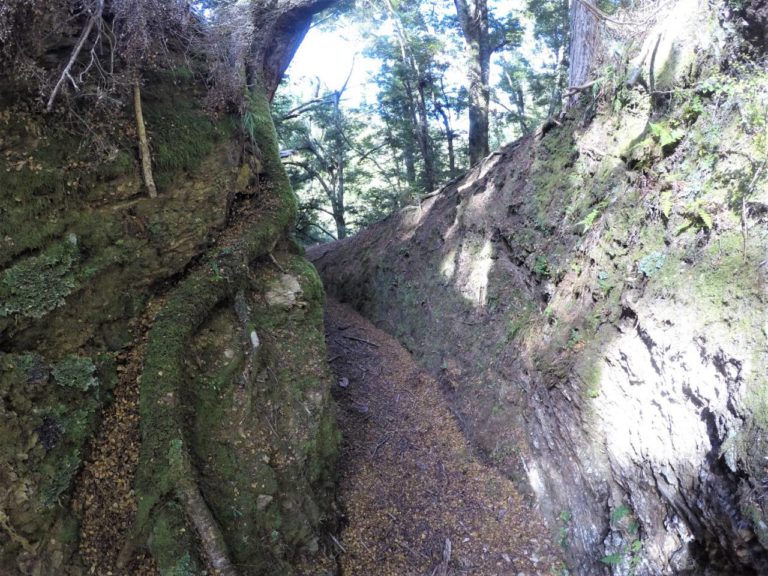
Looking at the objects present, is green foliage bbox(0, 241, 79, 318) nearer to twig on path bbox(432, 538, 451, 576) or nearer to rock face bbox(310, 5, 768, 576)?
twig on path bbox(432, 538, 451, 576)

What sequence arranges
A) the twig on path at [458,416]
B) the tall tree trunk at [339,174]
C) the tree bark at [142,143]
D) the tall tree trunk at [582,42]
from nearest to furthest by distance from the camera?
the tree bark at [142,143] < the twig on path at [458,416] < the tall tree trunk at [582,42] < the tall tree trunk at [339,174]

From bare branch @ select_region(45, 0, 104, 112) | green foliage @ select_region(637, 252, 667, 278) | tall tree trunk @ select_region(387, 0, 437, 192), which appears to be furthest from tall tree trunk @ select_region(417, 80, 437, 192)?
bare branch @ select_region(45, 0, 104, 112)

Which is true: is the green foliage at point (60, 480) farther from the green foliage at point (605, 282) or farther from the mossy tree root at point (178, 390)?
the green foliage at point (605, 282)

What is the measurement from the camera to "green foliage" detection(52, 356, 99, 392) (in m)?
4.05

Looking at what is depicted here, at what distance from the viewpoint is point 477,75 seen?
12.9 meters

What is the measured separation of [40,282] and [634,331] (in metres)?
5.88

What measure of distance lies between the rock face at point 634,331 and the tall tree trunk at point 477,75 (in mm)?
4893

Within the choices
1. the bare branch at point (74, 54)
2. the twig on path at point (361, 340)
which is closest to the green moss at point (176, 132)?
the bare branch at point (74, 54)

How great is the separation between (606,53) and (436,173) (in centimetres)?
1000

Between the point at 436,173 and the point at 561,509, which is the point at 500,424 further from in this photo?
the point at 436,173

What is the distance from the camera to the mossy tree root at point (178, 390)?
3896 millimetres

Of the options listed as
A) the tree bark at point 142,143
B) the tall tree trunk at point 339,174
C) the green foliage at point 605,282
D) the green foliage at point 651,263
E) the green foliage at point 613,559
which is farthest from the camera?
the tall tree trunk at point 339,174

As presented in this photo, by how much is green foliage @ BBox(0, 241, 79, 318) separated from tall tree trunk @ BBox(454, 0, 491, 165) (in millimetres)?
10807

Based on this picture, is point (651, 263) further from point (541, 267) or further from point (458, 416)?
point (458, 416)
